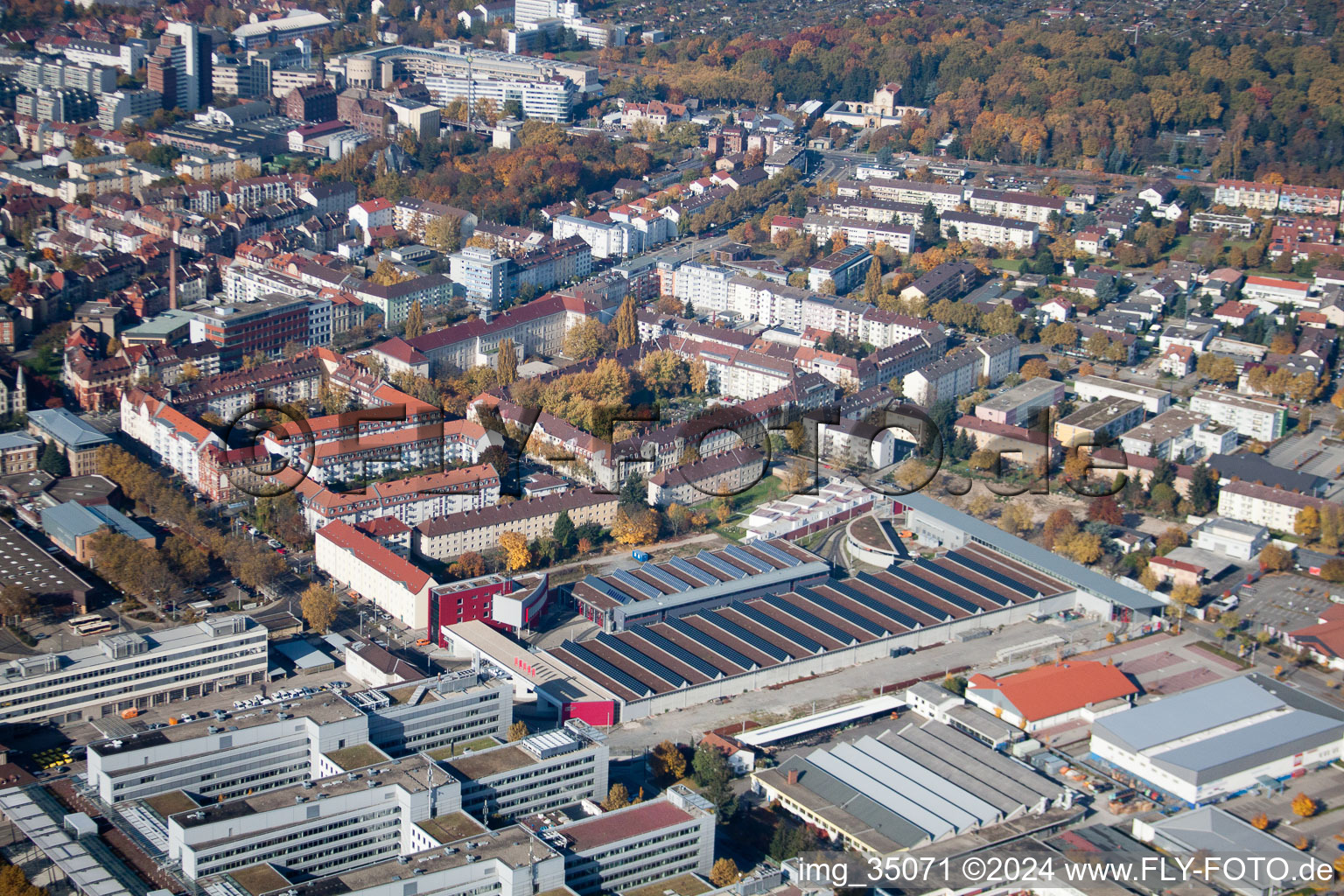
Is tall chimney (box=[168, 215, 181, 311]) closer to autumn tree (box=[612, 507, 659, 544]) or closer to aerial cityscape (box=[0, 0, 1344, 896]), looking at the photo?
aerial cityscape (box=[0, 0, 1344, 896])

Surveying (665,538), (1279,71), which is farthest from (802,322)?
(1279,71)

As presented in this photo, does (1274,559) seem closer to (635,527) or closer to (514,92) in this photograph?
(635,527)

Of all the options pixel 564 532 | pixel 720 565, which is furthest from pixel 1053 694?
pixel 564 532

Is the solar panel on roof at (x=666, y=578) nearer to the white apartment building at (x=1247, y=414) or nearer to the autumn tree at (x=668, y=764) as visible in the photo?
the autumn tree at (x=668, y=764)

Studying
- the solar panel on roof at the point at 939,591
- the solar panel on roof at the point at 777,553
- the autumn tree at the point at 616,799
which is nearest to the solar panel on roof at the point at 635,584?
the solar panel on roof at the point at 777,553

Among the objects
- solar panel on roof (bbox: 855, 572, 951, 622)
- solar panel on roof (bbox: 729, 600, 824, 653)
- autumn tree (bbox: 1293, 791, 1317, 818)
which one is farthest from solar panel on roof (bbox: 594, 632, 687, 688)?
autumn tree (bbox: 1293, 791, 1317, 818)

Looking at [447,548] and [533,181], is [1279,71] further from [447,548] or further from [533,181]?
[447,548]
